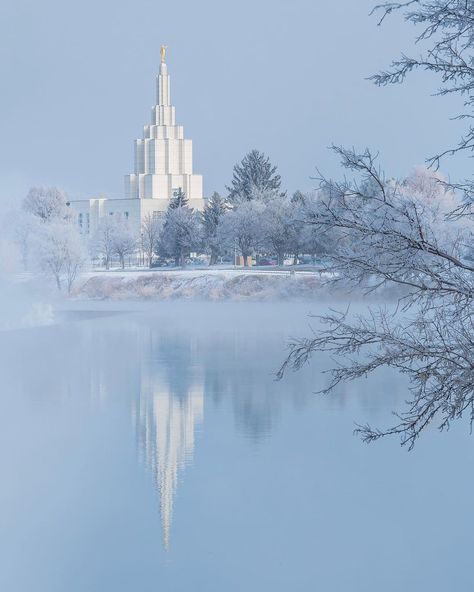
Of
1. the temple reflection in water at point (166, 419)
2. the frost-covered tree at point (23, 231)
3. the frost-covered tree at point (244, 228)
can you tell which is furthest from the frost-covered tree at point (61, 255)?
the temple reflection in water at point (166, 419)

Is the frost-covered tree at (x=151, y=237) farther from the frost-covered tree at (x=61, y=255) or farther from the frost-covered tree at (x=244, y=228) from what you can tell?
the frost-covered tree at (x=61, y=255)

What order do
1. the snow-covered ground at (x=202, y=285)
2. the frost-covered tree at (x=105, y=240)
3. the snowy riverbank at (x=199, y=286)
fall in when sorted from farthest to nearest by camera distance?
the frost-covered tree at (x=105, y=240)
the snow-covered ground at (x=202, y=285)
the snowy riverbank at (x=199, y=286)

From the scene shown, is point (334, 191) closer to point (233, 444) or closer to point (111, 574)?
point (111, 574)

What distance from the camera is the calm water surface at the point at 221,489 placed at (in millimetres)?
12766

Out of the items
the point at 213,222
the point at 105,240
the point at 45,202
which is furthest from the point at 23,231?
the point at 45,202

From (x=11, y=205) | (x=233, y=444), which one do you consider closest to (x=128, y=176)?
(x=11, y=205)

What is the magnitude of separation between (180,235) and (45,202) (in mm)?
33815

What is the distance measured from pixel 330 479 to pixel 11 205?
90.0 m

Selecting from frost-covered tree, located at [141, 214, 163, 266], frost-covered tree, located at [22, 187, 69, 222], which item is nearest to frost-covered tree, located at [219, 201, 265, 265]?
frost-covered tree, located at [141, 214, 163, 266]

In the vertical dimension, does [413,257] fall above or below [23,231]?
below

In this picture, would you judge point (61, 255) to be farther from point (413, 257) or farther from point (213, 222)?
point (413, 257)

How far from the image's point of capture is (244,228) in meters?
72.6

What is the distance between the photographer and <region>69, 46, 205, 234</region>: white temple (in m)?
113

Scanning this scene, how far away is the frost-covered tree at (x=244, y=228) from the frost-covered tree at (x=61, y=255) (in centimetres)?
967
